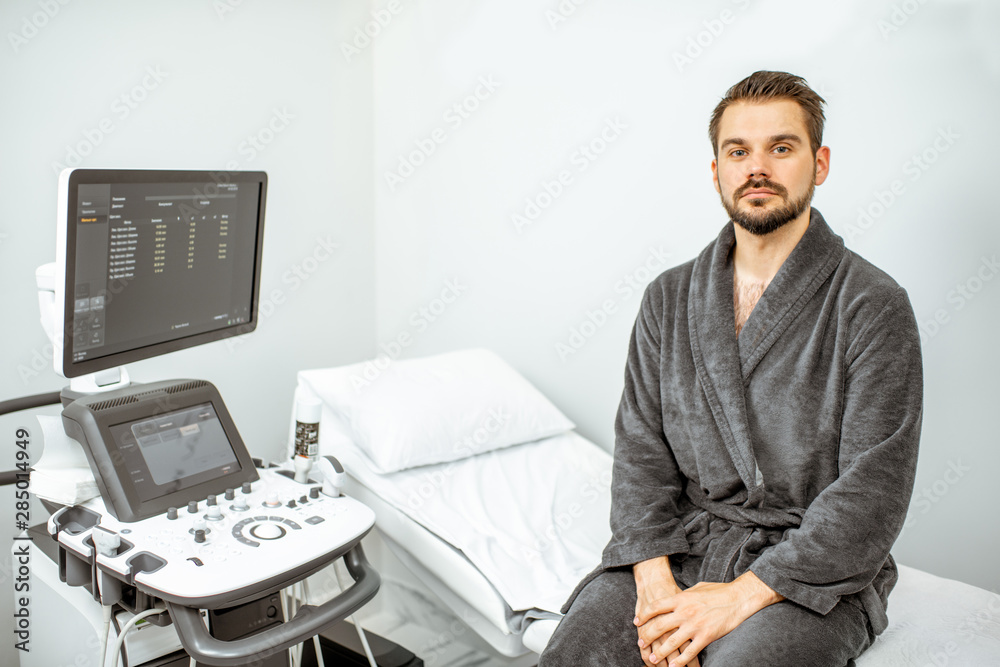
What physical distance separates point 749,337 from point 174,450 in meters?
1.07

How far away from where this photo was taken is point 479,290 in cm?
262

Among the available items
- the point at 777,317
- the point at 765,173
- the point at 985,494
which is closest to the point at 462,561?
the point at 777,317

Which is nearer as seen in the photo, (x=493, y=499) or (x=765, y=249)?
(x=765, y=249)

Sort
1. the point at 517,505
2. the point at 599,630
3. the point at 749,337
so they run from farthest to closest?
the point at 517,505, the point at 749,337, the point at 599,630

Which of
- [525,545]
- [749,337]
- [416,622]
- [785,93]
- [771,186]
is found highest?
[785,93]

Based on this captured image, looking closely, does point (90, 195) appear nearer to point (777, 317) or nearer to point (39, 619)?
point (39, 619)

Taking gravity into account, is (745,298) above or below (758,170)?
below

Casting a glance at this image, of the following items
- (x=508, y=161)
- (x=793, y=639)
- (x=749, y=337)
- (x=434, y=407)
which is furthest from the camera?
(x=508, y=161)

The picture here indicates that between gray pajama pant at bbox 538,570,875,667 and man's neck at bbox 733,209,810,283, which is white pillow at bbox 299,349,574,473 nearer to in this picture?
gray pajama pant at bbox 538,570,875,667

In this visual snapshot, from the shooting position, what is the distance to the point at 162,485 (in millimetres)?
1486

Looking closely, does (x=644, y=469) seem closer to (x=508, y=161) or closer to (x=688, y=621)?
(x=688, y=621)

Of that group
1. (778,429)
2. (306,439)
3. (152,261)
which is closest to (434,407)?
(306,439)

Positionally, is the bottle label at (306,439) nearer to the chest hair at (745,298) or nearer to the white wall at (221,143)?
the white wall at (221,143)

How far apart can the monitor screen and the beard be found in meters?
0.97
